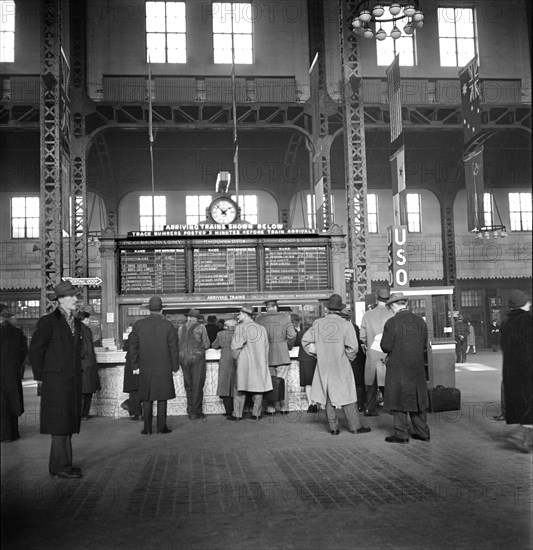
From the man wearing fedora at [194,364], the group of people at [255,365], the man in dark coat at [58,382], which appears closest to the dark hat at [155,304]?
the group of people at [255,365]

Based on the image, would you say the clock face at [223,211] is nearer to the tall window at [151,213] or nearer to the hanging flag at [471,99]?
the hanging flag at [471,99]

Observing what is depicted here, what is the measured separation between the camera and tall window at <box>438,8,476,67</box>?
81.0ft

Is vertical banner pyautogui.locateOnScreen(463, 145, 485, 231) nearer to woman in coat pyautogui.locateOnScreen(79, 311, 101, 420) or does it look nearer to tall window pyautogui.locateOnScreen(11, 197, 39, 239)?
woman in coat pyautogui.locateOnScreen(79, 311, 101, 420)

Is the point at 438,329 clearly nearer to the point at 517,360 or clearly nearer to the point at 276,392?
the point at 276,392

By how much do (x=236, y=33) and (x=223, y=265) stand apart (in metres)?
15.3

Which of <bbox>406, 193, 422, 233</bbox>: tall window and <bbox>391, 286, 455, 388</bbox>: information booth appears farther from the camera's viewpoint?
<bbox>406, 193, 422, 233</bbox>: tall window

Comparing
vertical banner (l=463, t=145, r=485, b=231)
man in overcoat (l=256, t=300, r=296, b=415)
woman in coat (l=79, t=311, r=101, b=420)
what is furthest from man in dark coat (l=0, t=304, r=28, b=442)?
vertical banner (l=463, t=145, r=485, b=231)

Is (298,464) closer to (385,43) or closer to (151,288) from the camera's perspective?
(151,288)

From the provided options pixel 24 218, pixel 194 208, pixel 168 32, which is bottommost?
pixel 24 218

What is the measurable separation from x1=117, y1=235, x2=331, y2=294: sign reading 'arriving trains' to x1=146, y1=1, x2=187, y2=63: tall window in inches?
552

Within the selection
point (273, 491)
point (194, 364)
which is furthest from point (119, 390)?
point (273, 491)

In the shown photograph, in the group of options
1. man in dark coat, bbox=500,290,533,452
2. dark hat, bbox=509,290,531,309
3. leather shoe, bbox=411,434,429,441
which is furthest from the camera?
leather shoe, bbox=411,434,429,441

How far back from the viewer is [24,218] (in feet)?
81.5

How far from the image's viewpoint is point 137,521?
4.78 metres
